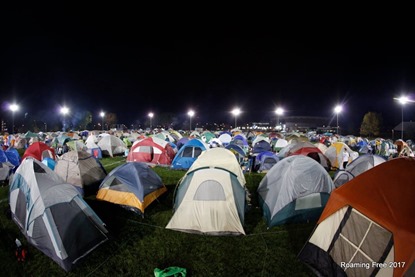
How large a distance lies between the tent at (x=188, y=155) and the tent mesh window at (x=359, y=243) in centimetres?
1124

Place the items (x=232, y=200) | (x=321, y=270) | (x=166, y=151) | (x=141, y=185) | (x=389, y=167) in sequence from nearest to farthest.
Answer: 1. (x=389, y=167)
2. (x=321, y=270)
3. (x=232, y=200)
4. (x=141, y=185)
5. (x=166, y=151)

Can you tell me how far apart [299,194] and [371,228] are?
2.87 metres

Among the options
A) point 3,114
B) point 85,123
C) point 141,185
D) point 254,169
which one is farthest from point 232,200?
point 85,123

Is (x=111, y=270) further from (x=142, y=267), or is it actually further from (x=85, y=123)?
(x=85, y=123)

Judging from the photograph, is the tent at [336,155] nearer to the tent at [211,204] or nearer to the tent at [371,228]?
the tent at [211,204]

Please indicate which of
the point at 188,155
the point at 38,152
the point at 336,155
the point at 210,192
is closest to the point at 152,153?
the point at 188,155

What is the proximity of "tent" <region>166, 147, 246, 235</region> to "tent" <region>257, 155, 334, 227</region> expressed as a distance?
1.12 meters

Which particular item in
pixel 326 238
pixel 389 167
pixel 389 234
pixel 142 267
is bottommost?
pixel 142 267

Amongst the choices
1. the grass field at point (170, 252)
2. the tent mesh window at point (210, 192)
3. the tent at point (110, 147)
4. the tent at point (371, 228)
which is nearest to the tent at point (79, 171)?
the grass field at point (170, 252)

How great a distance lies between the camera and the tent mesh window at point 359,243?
4250 millimetres

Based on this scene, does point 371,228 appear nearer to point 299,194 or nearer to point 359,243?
point 359,243

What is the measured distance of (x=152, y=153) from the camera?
1723 cm

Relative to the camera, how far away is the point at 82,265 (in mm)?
5418

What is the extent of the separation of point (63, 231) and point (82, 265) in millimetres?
867
